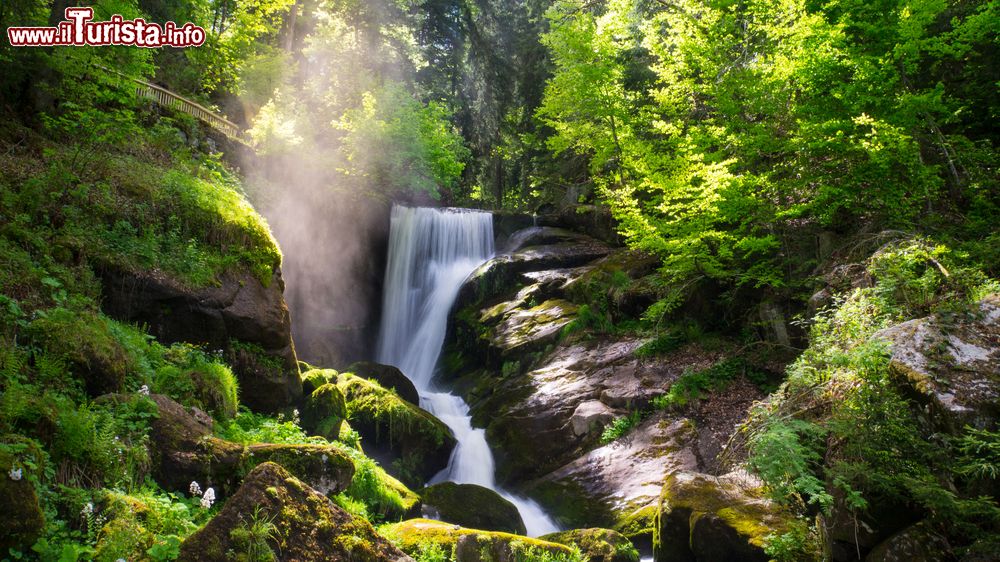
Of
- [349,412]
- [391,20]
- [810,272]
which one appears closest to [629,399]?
[810,272]

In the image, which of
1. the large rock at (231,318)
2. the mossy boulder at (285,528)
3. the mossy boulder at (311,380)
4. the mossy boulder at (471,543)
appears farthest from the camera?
the mossy boulder at (311,380)

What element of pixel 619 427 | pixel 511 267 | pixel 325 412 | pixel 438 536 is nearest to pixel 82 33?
pixel 325 412

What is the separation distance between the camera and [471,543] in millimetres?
5660

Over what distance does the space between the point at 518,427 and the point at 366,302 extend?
11663 mm

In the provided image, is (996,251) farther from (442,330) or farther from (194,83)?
(194,83)

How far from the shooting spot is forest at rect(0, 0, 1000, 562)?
4.62 metres

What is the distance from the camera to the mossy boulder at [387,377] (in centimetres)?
1352

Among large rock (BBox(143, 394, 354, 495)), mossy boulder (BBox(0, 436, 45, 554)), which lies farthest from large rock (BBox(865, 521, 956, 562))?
mossy boulder (BBox(0, 436, 45, 554))

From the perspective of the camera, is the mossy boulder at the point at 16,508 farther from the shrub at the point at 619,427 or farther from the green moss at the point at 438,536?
the shrub at the point at 619,427

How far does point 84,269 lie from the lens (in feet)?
23.2

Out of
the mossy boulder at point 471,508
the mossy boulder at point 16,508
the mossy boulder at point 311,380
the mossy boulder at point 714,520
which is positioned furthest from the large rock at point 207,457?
the mossy boulder at point 311,380

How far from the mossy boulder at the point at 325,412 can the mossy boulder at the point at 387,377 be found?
3721mm

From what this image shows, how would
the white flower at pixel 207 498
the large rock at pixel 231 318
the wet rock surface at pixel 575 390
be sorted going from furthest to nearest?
the wet rock surface at pixel 575 390
the large rock at pixel 231 318
the white flower at pixel 207 498

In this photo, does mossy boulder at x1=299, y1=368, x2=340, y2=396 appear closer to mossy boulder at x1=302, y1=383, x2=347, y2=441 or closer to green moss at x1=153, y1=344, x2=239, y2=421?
mossy boulder at x1=302, y1=383, x2=347, y2=441
